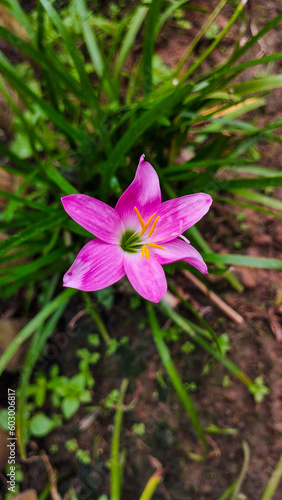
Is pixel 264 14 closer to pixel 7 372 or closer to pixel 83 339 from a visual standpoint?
pixel 83 339

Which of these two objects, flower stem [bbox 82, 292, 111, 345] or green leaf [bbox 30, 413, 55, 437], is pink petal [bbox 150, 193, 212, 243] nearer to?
flower stem [bbox 82, 292, 111, 345]

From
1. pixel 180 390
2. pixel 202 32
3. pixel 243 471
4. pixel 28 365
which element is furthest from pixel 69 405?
pixel 202 32

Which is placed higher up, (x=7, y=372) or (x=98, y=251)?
(x=98, y=251)

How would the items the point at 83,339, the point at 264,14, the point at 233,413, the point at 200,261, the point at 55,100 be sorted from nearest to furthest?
the point at 200,261 → the point at 55,100 → the point at 233,413 → the point at 83,339 → the point at 264,14

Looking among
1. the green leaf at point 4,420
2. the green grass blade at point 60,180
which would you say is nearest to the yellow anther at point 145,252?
the green grass blade at point 60,180

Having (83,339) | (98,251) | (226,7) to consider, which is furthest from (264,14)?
(83,339)

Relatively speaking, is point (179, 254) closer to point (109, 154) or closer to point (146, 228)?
point (146, 228)

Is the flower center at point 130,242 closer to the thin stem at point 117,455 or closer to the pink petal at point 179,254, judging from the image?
the pink petal at point 179,254
